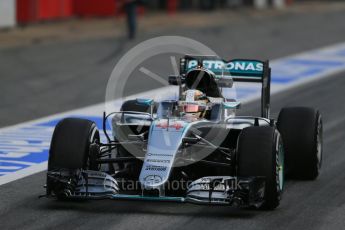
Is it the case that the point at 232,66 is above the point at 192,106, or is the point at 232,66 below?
above

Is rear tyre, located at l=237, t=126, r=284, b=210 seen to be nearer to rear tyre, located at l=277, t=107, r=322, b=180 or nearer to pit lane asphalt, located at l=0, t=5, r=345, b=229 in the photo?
pit lane asphalt, located at l=0, t=5, r=345, b=229

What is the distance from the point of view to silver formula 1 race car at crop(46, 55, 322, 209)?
35.3 feet

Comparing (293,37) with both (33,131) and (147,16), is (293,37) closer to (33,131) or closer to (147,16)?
(147,16)

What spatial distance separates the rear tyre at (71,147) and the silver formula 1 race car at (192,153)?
0.04 ft

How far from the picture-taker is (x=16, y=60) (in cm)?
2658

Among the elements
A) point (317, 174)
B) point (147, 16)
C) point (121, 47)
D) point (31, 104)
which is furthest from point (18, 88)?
point (147, 16)

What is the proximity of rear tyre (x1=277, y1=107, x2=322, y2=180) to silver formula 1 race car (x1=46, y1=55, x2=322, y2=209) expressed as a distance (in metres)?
0.01

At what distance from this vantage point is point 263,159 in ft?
35.6

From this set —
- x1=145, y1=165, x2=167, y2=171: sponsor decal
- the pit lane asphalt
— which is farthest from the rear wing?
x1=145, y1=165, x2=167, y2=171: sponsor decal

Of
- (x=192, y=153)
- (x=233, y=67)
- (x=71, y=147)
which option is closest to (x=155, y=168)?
(x=192, y=153)

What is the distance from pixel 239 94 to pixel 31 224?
11.9m

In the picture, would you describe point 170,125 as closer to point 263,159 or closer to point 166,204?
point 166,204

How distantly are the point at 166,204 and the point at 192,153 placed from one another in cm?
62

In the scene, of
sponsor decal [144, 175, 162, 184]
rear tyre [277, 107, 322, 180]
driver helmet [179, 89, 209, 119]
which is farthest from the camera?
rear tyre [277, 107, 322, 180]
